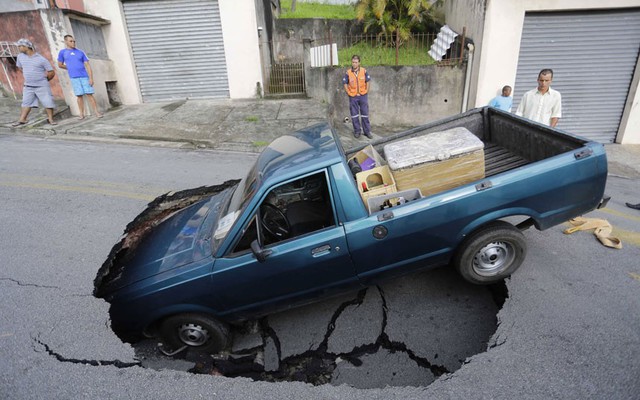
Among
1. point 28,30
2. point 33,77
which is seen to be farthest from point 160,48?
point 33,77

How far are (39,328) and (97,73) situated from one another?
9.82m

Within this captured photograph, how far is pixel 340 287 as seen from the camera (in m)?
3.32

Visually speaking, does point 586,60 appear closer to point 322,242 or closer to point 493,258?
point 493,258

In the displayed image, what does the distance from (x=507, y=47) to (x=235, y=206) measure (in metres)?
9.28

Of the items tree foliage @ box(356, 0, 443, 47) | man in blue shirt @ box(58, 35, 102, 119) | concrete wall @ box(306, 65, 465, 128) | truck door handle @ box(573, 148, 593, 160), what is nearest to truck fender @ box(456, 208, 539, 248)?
truck door handle @ box(573, 148, 593, 160)

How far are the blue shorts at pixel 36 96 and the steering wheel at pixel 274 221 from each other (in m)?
8.95

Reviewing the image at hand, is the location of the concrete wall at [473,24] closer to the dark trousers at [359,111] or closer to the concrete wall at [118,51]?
the dark trousers at [359,111]

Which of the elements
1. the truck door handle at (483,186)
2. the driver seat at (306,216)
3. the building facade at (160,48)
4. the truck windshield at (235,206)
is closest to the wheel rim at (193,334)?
the truck windshield at (235,206)

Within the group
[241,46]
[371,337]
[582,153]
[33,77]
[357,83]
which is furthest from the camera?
[241,46]

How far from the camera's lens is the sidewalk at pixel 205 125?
8.87 metres

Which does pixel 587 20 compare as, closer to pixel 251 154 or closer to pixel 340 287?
pixel 251 154

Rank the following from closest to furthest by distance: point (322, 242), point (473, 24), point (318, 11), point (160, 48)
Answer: point (322, 242)
point (473, 24)
point (160, 48)
point (318, 11)

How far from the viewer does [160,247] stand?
363 cm

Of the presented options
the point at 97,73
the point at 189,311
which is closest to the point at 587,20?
the point at 189,311
